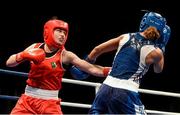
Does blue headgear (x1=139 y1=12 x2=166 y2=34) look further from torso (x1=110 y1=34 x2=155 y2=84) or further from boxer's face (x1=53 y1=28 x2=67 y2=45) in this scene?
boxer's face (x1=53 y1=28 x2=67 y2=45)

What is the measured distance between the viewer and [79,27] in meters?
6.73

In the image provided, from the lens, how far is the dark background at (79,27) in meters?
6.33

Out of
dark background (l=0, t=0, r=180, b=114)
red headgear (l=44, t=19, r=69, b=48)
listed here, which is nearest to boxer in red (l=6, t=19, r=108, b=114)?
red headgear (l=44, t=19, r=69, b=48)

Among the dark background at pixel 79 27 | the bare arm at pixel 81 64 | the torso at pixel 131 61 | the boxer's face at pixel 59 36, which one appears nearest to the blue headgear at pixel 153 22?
the torso at pixel 131 61

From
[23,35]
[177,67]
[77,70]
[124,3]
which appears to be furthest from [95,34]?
[77,70]

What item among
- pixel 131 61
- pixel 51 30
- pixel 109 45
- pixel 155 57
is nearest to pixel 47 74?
pixel 51 30

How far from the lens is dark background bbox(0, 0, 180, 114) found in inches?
249

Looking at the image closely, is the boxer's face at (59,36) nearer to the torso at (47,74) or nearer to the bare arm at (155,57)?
the torso at (47,74)

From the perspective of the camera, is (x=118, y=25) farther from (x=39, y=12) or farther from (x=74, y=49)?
(x=39, y=12)

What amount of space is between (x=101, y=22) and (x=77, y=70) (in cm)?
416

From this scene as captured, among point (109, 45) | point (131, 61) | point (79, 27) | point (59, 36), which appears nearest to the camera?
point (131, 61)

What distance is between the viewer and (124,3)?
A: 6.55 m

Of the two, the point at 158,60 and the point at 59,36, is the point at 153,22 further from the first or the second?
the point at 59,36

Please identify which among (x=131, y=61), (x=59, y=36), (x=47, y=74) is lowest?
(x=47, y=74)
